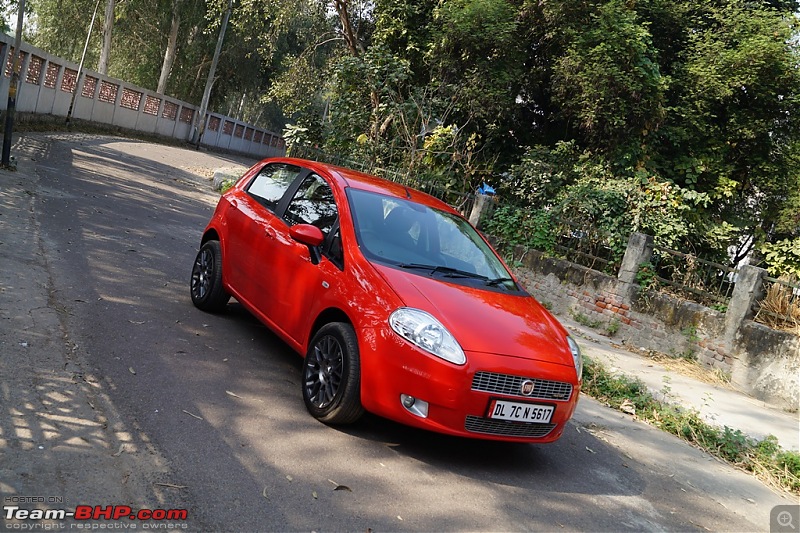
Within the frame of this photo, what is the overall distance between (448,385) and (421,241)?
5.31ft

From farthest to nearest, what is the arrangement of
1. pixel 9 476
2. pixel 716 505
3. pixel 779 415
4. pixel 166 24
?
pixel 166 24
pixel 779 415
pixel 716 505
pixel 9 476

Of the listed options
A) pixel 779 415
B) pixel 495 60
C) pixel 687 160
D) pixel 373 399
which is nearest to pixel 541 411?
pixel 373 399

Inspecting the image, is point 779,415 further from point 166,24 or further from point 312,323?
point 166,24

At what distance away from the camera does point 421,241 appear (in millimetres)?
5781

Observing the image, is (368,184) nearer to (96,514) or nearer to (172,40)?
(96,514)

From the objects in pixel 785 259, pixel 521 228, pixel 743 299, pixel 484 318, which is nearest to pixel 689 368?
pixel 743 299

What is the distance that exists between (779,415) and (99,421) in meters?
7.67

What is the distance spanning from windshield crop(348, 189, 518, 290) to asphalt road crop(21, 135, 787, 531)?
1.10m

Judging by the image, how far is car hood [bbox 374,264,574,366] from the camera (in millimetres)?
4691

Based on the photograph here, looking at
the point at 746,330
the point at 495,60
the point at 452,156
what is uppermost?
the point at 495,60

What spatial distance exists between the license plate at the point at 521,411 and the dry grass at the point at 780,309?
6348 mm

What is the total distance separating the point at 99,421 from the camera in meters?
4.27

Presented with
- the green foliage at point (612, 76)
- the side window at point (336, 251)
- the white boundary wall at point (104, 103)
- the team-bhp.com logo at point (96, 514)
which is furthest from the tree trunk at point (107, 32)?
the team-bhp.com logo at point (96, 514)

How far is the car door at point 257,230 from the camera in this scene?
6.18 m
